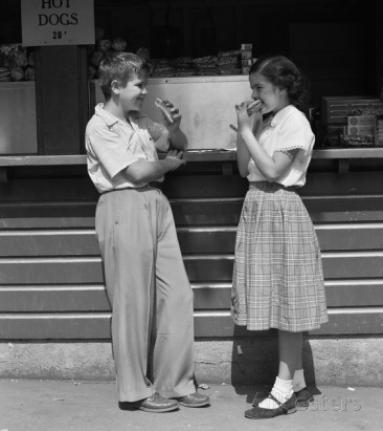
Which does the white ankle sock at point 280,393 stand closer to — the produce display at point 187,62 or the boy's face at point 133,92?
the boy's face at point 133,92

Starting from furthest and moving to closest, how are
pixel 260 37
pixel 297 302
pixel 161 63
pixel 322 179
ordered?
pixel 260 37 → pixel 161 63 → pixel 322 179 → pixel 297 302

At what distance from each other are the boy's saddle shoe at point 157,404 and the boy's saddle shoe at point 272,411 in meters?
0.40

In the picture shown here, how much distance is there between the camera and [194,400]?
534cm

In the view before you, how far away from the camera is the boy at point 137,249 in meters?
Result: 5.12

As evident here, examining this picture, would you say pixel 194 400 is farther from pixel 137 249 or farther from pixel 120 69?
pixel 120 69

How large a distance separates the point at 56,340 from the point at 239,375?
1.10 metres

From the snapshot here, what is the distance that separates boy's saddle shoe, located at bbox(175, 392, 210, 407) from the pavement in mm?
33

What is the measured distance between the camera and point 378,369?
5.73 m

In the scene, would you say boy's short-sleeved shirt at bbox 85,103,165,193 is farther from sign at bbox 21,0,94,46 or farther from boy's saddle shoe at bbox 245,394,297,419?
boy's saddle shoe at bbox 245,394,297,419

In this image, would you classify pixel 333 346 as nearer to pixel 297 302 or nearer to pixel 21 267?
pixel 297 302

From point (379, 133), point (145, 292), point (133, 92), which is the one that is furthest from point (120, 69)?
point (379, 133)

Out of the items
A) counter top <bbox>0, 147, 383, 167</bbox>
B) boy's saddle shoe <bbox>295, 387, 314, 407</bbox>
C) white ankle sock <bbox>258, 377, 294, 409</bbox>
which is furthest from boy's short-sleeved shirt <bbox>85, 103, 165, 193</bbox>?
boy's saddle shoe <bbox>295, 387, 314, 407</bbox>

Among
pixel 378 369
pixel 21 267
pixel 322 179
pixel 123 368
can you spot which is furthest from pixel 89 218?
pixel 378 369

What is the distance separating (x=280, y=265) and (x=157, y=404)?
3.28 feet
